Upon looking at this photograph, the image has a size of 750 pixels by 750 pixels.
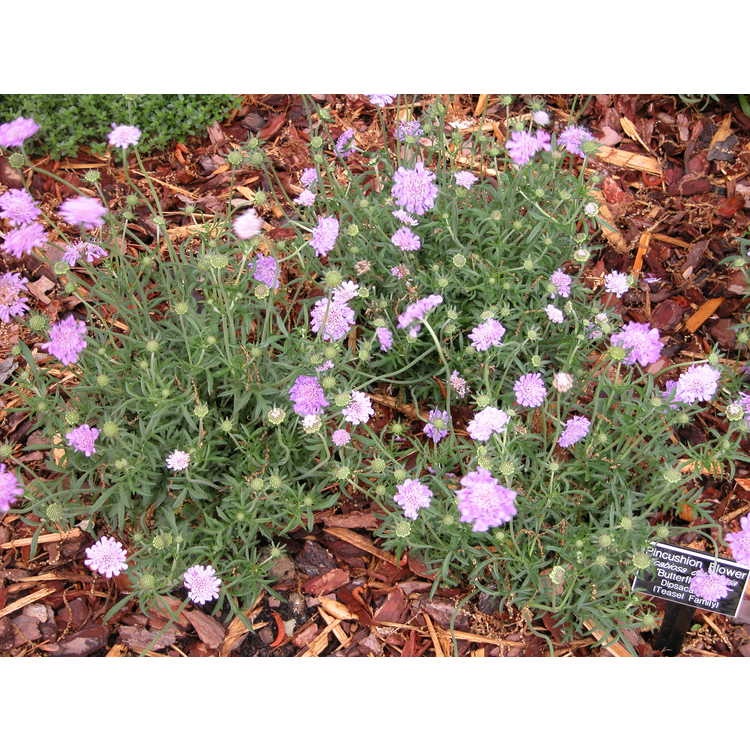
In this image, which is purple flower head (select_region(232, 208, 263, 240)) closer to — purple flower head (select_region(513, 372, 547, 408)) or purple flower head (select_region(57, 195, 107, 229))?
purple flower head (select_region(57, 195, 107, 229))

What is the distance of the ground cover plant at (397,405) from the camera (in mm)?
2244

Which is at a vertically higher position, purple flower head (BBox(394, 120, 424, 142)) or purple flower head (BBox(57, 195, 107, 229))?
purple flower head (BBox(394, 120, 424, 142))

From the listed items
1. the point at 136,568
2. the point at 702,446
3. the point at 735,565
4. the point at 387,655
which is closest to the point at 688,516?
the point at 702,446

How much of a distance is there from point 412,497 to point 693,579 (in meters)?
0.79

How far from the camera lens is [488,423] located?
2.07 metres

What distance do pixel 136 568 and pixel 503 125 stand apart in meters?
2.37

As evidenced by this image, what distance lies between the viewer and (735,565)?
215cm

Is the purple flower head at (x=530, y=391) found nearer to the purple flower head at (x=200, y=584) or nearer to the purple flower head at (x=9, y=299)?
the purple flower head at (x=200, y=584)

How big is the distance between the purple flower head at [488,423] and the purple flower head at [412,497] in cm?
22

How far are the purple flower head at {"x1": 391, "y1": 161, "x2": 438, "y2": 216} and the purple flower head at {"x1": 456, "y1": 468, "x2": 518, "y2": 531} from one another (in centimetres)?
91

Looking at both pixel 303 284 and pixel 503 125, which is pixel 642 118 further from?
pixel 303 284

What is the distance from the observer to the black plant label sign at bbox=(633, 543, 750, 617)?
7.07 ft

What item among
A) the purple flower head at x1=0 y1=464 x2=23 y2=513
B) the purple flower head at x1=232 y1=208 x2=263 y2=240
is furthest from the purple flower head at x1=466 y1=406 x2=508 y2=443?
the purple flower head at x1=0 y1=464 x2=23 y2=513

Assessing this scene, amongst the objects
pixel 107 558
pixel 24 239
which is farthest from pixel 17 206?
pixel 107 558
